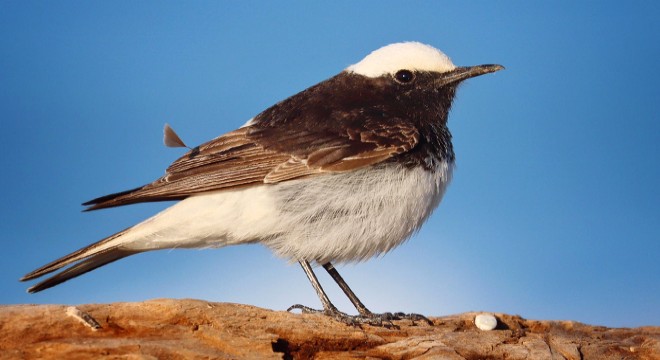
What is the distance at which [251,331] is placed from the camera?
229 inches

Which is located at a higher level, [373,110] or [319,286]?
[373,110]

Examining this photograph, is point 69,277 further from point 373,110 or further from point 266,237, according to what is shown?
point 373,110

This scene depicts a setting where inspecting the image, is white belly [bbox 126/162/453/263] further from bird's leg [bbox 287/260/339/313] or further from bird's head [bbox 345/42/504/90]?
bird's head [bbox 345/42/504/90]

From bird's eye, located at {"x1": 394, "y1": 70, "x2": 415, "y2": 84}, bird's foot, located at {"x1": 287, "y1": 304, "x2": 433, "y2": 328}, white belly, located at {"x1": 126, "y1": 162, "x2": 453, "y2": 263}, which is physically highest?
bird's eye, located at {"x1": 394, "y1": 70, "x2": 415, "y2": 84}

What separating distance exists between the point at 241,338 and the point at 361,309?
2.08m

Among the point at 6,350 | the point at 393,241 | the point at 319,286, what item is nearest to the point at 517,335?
the point at 393,241

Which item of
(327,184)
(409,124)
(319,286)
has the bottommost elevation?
(319,286)

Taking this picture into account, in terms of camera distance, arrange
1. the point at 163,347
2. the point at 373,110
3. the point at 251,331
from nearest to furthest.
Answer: the point at 163,347 < the point at 251,331 < the point at 373,110

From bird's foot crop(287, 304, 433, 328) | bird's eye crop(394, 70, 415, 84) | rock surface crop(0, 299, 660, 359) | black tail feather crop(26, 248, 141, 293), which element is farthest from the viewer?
bird's eye crop(394, 70, 415, 84)

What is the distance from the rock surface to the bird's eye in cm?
256

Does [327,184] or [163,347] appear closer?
[163,347]

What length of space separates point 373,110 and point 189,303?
2.76 meters

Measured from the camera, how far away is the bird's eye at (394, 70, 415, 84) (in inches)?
318

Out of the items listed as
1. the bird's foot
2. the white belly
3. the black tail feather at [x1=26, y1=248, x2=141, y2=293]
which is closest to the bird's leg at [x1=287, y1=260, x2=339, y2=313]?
the bird's foot
